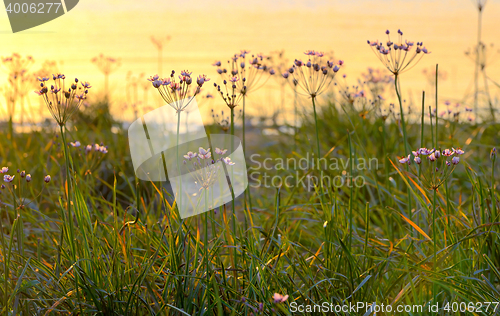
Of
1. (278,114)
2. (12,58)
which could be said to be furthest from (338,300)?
(278,114)

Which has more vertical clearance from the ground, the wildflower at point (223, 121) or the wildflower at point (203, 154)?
the wildflower at point (223, 121)

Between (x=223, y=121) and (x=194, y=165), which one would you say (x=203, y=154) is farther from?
(x=223, y=121)

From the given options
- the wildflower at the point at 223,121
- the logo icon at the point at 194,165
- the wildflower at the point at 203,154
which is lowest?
the logo icon at the point at 194,165

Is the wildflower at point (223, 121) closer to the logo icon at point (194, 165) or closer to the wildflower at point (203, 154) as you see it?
the logo icon at point (194, 165)

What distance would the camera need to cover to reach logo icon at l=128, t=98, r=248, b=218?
80.8 inches

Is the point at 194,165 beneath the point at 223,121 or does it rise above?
beneath

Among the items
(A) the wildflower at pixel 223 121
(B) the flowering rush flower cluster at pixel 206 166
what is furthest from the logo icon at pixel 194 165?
(A) the wildflower at pixel 223 121

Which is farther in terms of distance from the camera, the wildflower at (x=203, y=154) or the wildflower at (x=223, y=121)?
the wildflower at (x=223, y=121)

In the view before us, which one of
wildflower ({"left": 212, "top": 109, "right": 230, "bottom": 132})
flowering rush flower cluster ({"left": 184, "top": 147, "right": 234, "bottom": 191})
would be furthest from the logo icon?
wildflower ({"left": 212, "top": 109, "right": 230, "bottom": 132})

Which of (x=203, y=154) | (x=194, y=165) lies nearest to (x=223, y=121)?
(x=194, y=165)

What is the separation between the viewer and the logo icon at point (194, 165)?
2052 mm

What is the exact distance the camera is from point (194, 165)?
2.15 metres

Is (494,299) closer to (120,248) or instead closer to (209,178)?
(209,178)

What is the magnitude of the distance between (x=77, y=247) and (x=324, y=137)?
379 cm
